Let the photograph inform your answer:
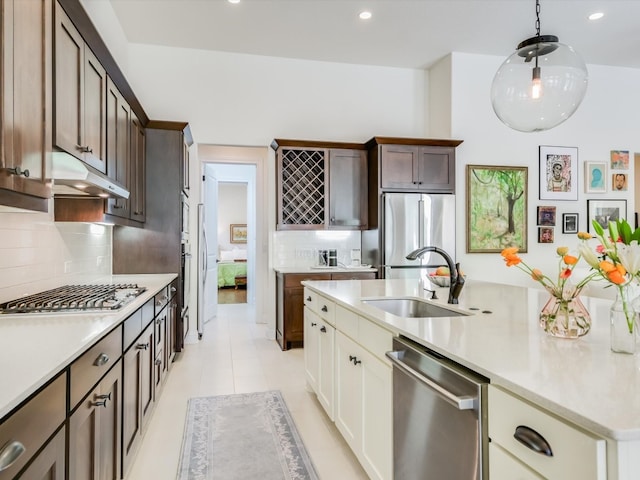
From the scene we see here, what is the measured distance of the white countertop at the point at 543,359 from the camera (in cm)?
80

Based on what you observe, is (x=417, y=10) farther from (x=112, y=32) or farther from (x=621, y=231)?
(x=621, y=231)

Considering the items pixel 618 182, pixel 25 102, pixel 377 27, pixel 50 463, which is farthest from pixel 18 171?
pixel 618 182

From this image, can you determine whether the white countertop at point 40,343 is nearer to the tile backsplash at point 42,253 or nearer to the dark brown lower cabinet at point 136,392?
the dark brown lower cabinet at point 136,392

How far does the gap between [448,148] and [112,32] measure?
12.7ft

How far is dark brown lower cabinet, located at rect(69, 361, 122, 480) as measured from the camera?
1.29m

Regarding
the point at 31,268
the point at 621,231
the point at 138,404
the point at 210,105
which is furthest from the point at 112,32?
the point at 621,231

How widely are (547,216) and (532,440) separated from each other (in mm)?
5224

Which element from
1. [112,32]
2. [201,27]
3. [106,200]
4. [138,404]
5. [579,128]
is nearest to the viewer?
[138,404]

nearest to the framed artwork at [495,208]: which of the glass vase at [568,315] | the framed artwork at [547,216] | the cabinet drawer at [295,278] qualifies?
the framed artwork at [547,216]

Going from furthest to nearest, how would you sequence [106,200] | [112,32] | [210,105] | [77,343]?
[210,105] → [112,32] → [106,200] → [77,343]

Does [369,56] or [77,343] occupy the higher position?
[369,56]

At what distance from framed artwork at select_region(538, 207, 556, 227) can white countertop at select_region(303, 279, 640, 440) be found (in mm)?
3626

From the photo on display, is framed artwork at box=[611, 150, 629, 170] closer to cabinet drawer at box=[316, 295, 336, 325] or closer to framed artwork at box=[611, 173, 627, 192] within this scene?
framed artwork at box=[611, 173, 627, 192]

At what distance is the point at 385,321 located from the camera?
65.3 inches
